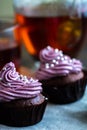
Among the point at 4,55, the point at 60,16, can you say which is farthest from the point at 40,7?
the point at 4,55

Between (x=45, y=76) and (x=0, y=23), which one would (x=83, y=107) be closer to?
(x=45, y=76)

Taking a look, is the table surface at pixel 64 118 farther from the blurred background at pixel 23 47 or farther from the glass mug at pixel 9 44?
the blurred background at pixel 23 47

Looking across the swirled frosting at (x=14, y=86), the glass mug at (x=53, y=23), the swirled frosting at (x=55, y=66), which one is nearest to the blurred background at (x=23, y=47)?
the glass mug at (x=53, y=23)

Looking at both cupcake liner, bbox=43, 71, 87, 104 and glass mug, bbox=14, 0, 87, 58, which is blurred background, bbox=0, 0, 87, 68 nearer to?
glass mug, bbox=14, 0, 87, 58

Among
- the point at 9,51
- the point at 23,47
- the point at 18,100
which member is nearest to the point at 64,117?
the point at 18,100

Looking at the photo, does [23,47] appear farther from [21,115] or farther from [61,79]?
[21,115]
